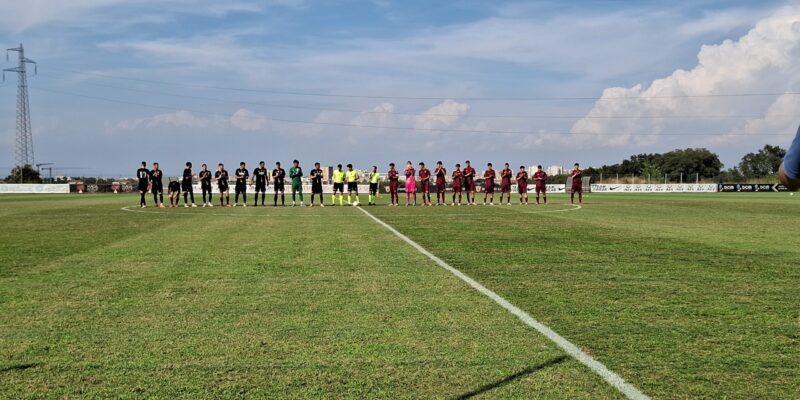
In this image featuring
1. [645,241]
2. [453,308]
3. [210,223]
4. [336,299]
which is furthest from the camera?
[210,223]

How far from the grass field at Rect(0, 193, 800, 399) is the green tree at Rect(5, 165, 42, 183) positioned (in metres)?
76.4

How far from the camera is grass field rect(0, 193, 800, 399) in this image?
4.46 m

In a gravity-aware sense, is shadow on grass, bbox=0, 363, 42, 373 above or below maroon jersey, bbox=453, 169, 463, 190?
below

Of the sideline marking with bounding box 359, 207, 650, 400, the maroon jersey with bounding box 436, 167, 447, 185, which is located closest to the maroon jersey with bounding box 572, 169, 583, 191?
the maroon jersey with bounding box 436, 167, 447, 185

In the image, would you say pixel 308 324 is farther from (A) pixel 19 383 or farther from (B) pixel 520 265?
(B) pixel 520 265

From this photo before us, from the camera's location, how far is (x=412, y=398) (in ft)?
13.6

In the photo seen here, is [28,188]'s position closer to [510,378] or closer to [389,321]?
[389,321]

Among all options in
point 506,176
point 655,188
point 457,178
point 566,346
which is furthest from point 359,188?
point 566,346

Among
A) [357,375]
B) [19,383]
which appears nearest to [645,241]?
[357,375]

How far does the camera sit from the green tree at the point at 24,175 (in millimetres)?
79812

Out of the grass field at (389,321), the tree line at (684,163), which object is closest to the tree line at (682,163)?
the tree line at (684,163)

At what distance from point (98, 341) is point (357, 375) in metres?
2.33

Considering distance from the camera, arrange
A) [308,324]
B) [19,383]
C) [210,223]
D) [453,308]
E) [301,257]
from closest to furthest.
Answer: [19,383] → [308,324] → [453,308] → [301,257] → [210,223]

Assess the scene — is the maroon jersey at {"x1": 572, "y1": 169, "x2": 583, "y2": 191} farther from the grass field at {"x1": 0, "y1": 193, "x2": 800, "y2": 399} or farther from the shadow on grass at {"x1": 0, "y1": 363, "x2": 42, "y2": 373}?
the shadow on grass at {"x1": 0, "y1": 363, "x2": 42, "y2": 373}
